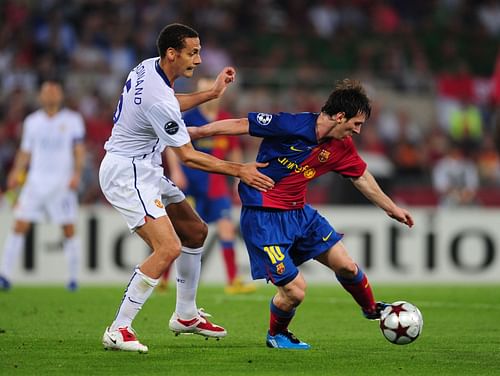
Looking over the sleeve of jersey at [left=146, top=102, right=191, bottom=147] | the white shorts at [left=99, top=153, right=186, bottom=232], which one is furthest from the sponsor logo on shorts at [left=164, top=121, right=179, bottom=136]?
the white shorts at [left=99, top=153, right=186, bottom=232]

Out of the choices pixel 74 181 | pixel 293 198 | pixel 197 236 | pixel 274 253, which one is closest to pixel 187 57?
pixel 293 198

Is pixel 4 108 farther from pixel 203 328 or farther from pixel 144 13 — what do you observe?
pixel 203 328

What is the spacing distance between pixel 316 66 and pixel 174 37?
14792 mm

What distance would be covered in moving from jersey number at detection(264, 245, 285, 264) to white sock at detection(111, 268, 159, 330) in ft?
2.92

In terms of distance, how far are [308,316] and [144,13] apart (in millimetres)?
11980

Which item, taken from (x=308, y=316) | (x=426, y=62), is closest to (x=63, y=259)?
(x=308, y=316)

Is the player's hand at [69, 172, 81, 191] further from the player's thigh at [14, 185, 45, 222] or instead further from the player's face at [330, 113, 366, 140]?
the player's face at [330, 113, 366, 140]

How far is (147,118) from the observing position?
788 cm

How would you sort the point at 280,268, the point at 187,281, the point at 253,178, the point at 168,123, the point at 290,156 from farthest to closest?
the point at 187,281
the point at 290,156
the point at 280,268
the point at 253,178
the point at 168,123

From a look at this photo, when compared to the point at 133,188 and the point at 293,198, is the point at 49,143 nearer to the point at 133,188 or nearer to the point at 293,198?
the point at 133,188

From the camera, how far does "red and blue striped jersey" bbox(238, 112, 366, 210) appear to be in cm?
824

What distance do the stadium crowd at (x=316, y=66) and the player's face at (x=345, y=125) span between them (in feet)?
32.7

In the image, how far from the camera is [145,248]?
648 inches

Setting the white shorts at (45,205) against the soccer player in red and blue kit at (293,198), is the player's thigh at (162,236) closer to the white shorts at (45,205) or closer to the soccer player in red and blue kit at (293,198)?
the soccer player in red and blue kit at (293,198)
